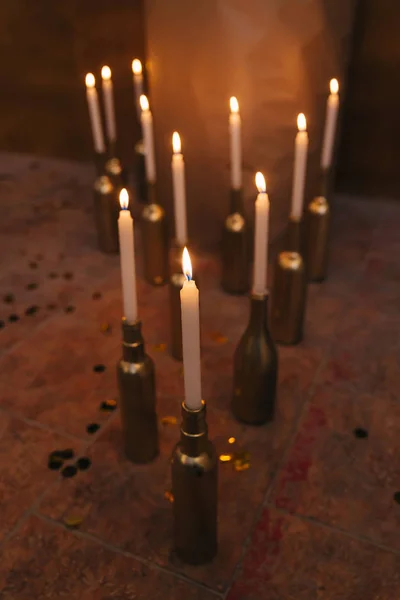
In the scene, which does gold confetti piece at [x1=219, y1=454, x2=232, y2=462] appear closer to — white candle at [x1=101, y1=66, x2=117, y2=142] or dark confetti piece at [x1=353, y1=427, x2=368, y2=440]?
dark confetti piece at [x1=353, y1=427, x2=368, y2=440]

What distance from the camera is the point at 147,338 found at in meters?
1.51

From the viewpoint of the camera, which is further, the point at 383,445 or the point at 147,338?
the point at 147,338

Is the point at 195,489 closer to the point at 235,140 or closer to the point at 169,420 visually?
the point at 169,420

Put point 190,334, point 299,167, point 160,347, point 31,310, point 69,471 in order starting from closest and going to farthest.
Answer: point 190,334, point 69,471, point 299,167, point 160,347, point 31,310

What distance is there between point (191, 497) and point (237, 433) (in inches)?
13.0

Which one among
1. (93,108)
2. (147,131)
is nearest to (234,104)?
(147,131)

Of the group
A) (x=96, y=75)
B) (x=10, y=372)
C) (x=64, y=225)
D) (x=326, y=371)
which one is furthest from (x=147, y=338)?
(x=96, y=75)

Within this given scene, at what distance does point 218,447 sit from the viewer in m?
1.19

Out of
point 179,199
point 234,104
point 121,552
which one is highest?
point 234,104

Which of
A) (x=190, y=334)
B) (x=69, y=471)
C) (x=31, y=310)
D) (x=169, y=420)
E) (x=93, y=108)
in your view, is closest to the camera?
(x=190, y=334)

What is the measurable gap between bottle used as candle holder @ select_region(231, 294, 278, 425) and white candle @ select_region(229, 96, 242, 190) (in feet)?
1.78

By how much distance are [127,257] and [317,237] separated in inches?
32.8

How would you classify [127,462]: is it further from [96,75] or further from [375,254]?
[96,75]

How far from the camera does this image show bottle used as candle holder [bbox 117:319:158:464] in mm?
1050
